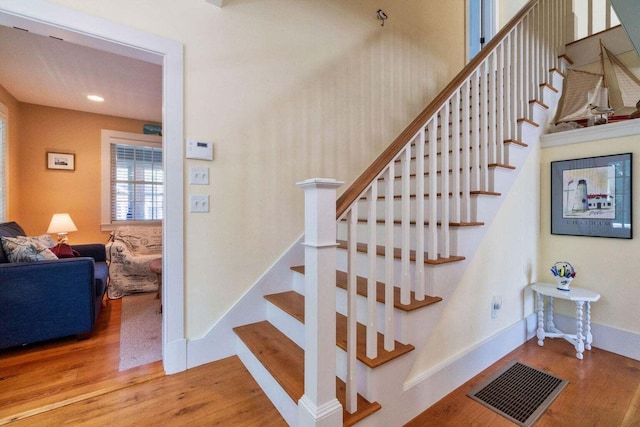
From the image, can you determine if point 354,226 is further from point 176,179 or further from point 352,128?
point 352,128

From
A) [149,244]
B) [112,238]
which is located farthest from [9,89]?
[149,244]

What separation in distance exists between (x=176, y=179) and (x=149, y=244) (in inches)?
113

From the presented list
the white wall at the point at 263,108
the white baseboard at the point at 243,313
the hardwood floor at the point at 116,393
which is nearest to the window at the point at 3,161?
the hardwood floor at the point at 116,393

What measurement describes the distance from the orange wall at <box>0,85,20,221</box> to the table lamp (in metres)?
0.41

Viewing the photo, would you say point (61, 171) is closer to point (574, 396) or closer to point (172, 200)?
point (172, 200)

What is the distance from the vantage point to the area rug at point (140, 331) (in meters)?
1.99

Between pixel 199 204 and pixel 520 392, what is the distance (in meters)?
2.32

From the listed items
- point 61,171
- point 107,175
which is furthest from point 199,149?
point 61,171

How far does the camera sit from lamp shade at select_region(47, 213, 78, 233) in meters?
3.62

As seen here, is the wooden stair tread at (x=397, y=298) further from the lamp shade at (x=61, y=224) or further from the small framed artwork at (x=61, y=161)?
the small framed artwork at (x=61, y=161)

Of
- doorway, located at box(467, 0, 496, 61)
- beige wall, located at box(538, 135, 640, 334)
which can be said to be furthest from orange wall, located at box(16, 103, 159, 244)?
beige wall, located at box(538, 135, 640, 334)

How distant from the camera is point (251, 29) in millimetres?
2076

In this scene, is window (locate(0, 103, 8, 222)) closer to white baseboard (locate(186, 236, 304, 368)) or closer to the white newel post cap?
white baseboard (locate(186, 236, 304, 368))

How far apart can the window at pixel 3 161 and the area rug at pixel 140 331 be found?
1.73 meters
